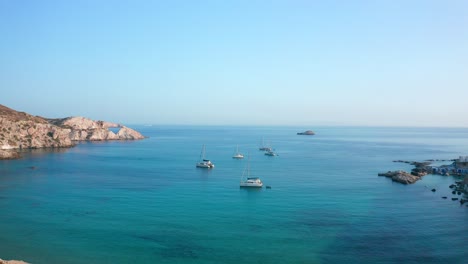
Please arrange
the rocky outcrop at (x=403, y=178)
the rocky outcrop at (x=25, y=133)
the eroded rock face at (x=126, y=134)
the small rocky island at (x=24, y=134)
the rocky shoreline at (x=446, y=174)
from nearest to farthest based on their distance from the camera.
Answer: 1. the rocky shoreline at (x=446, y=174)
2. the rocky outcrop at (x=403, y=178)
3. the small rocky island at (x=24, y=134)
4. the rocky outcrop at (x=25, y=133)
5. the eroded rock face at (x=126, y=134)

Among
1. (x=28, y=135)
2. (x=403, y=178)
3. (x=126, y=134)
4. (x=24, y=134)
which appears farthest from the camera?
(x=126, y=134)

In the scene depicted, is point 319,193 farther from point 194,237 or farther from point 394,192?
point 194,237

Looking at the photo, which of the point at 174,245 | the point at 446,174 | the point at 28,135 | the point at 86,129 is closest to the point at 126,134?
the point at 86,129

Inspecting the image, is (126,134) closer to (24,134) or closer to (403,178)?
(24,134)

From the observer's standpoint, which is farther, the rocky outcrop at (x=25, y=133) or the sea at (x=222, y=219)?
the rocky outcrop at (x=25, y=133)

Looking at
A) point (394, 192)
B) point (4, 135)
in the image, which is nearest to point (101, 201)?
point (394, 192)

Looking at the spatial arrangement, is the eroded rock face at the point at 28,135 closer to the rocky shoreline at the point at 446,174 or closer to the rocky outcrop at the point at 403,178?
the rocky outcrop at the point at 403,178

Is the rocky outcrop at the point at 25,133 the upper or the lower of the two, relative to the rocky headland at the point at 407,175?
upper

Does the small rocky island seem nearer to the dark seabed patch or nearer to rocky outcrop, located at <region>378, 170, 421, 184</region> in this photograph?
the dark seabed patch

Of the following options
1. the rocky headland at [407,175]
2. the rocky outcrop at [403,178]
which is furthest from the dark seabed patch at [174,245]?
the rocky headland at [407,175]

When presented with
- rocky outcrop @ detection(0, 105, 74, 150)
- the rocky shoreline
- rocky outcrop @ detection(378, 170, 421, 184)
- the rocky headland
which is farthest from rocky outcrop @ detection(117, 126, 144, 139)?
rocky outcrop @ detection(378, 170, 421, 184)

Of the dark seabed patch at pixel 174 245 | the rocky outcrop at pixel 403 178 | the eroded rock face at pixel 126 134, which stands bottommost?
the dark seabed patch at pixel 174 245

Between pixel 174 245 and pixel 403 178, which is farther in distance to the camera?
pixel 403 178

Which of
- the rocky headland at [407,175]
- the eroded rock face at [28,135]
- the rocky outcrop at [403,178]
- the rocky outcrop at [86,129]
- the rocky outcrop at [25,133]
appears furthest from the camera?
the rocky outcrop at [86,129]
